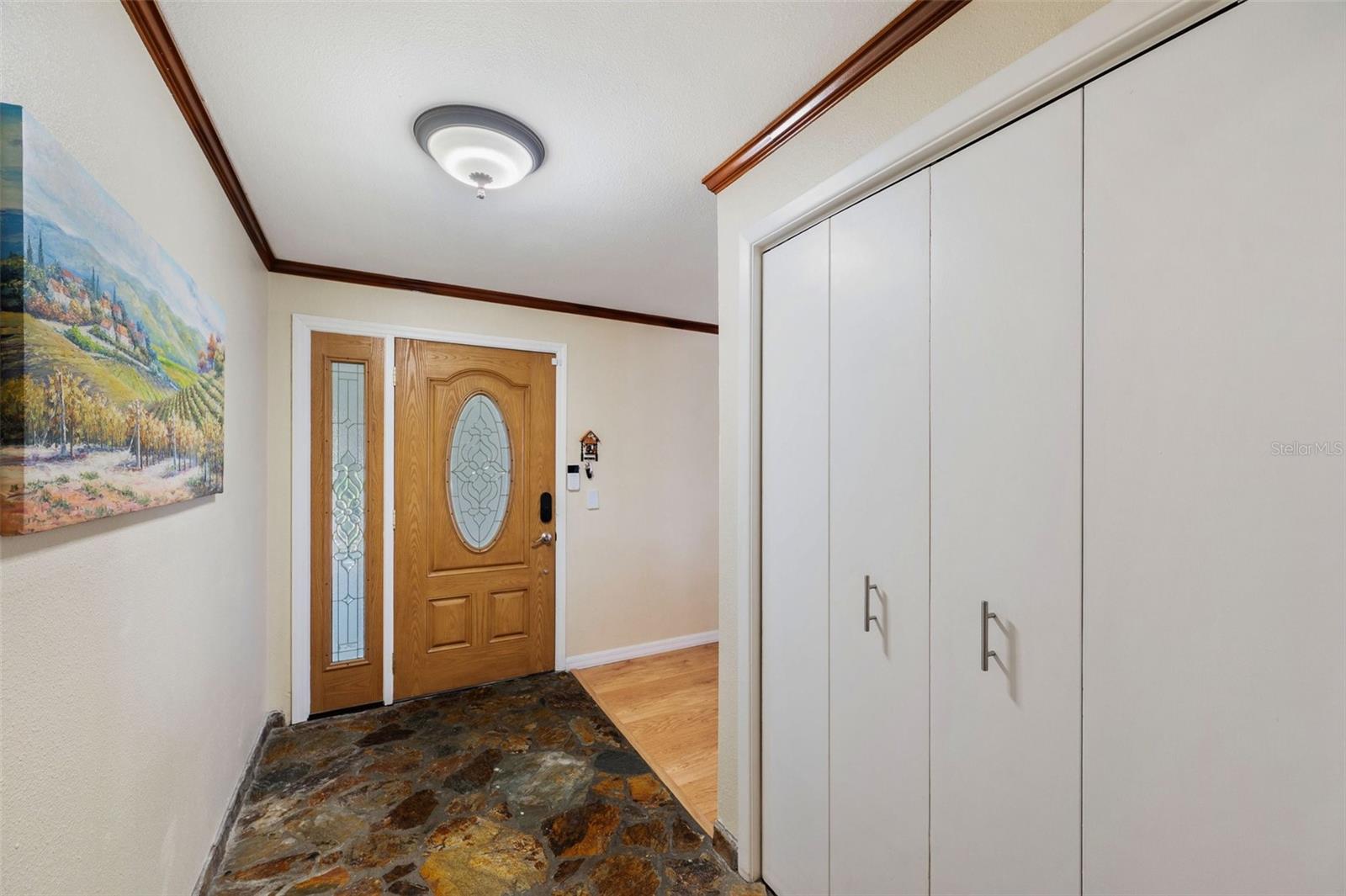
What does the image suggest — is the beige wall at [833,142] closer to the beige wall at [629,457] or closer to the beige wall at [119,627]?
the beige wall at [119,627]

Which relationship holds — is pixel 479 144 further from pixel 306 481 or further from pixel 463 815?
pixel 463 815

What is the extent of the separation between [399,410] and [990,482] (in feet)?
9.62

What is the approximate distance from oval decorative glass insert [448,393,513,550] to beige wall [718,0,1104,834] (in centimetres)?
185

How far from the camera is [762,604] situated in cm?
181

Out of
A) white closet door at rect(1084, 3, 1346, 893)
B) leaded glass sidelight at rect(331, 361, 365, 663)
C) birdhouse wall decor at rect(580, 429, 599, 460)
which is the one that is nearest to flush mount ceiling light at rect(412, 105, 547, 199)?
white closet door at rect(1084, 3, 1346, 893)

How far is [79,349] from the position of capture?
97cm

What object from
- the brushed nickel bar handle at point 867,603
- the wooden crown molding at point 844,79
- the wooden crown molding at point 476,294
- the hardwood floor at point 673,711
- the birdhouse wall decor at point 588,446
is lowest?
the hardwood floor at point 673,711

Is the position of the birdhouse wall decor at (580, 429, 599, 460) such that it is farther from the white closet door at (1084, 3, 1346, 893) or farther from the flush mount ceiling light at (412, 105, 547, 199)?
the white closet door at (1084, 3, 1346, 893)

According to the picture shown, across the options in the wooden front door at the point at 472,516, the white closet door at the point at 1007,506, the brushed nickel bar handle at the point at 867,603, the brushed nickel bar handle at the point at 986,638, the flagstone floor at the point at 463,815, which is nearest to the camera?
the white closet door at the point at 1007,506

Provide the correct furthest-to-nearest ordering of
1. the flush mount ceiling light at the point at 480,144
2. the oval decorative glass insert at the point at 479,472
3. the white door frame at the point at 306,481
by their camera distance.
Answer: the oval decorative glass insert at the point at 479,472
the white door frame at the point at 306,481
the flush mount ceiling light at the point at 480,144

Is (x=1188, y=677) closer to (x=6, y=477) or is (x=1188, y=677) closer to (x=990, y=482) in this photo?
(x=990, y=482)

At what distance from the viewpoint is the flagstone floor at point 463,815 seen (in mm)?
1799

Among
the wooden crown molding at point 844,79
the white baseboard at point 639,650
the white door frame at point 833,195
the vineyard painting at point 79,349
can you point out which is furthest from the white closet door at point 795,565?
the white baseboard at point 639,650

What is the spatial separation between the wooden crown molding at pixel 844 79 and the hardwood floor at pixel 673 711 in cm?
238
